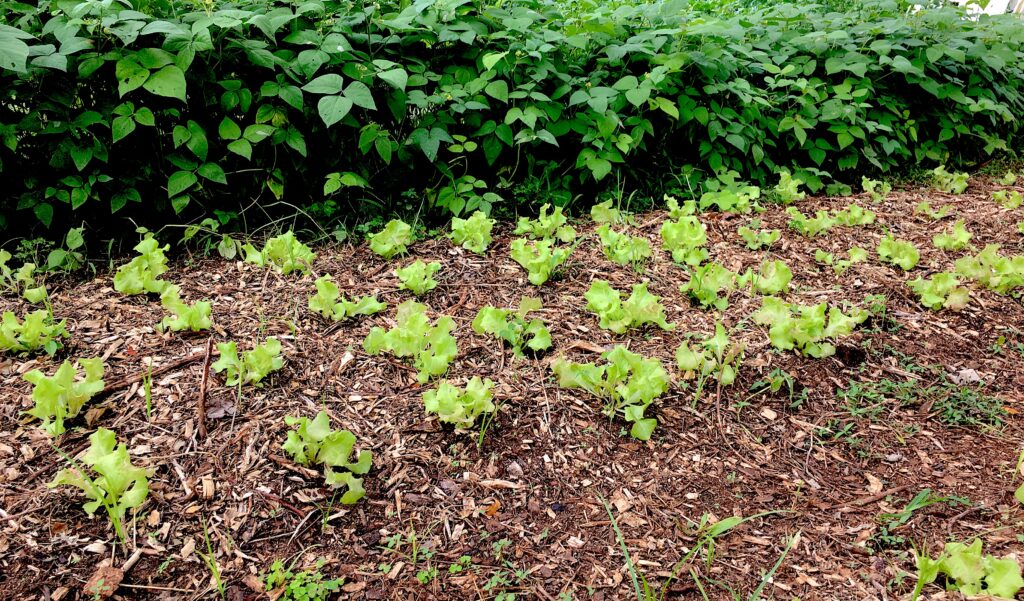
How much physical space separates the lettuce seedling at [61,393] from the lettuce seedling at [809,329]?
2.23 metres

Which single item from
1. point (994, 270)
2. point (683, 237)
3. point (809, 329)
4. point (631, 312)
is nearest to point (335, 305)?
point (631, 312)

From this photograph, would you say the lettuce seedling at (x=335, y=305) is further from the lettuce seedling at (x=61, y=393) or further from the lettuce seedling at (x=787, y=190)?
the lettuce seedling at (x=787, y=190)

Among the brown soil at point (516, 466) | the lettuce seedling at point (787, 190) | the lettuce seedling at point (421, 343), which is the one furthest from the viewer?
the lettuce seedling at point (787, 190)

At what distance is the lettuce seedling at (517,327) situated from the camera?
2330 mm

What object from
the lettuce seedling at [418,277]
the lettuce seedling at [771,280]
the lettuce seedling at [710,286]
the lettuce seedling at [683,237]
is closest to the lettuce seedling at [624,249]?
the lettuce seedling at [683,237]

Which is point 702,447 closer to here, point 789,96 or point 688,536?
point 688,536

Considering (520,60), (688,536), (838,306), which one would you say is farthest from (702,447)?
(520,60)

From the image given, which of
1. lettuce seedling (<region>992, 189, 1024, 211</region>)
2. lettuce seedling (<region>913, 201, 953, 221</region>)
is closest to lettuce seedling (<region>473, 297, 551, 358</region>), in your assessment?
lettuce seedling (<region>913, 201, 953, 221</region>)

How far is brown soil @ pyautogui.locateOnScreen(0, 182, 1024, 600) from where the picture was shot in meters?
1.62

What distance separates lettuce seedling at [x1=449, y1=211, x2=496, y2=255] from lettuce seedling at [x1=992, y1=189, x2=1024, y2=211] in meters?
3.01

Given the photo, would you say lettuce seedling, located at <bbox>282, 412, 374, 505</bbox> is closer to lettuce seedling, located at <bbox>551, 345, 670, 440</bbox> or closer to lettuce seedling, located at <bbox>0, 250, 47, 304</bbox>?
lettuce seedling, located at <bbox>551, 345, 670, 440</bbox>

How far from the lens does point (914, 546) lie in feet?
5.46

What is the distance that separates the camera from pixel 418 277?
2707 mm

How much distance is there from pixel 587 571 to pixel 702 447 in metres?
0.59
